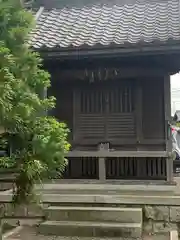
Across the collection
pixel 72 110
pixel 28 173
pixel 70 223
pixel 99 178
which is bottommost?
pixel 70 223

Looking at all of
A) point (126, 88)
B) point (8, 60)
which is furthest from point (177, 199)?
point (8, 60)

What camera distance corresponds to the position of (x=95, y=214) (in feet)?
22.3

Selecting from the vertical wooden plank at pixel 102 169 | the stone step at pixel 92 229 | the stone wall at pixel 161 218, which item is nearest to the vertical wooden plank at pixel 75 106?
the vertical wooden plank at pixel 102 169

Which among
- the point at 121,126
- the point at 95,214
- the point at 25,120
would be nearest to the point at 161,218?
the point at 95,214

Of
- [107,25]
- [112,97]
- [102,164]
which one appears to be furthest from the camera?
[107,25]

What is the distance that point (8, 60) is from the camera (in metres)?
3.63

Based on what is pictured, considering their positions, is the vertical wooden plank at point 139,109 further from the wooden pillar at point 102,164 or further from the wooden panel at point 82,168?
the wooden panel at point 82,168

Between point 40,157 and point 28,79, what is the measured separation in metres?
0.97

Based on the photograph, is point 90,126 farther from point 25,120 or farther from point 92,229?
point 25,120

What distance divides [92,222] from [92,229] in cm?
22

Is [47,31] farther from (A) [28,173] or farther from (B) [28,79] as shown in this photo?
(A) [28,173]

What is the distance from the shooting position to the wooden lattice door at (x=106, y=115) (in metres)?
8.17

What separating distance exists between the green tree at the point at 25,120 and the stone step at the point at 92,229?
2175 mm

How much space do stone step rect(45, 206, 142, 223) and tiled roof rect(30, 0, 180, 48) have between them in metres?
3.20
